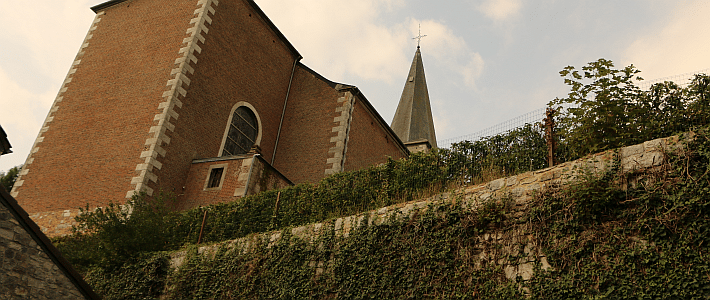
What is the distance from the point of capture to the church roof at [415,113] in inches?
1314

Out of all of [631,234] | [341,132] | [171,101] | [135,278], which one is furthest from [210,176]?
[631,234]

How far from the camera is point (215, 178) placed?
15.7 m

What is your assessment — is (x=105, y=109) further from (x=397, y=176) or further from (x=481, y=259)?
(x=481, y=259)

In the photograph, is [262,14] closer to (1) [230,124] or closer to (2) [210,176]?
(1) [230,124]

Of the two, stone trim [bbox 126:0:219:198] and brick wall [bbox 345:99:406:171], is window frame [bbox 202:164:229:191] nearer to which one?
stone trim [bbox 126:0:219:198]

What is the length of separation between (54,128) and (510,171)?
15350 mm

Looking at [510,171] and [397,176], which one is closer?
[510,171]

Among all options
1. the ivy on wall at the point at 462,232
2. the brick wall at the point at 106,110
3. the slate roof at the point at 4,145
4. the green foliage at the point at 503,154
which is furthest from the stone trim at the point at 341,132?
the slate roof at the point at 4,145

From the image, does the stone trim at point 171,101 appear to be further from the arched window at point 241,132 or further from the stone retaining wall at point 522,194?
the stone retaining wall at point 522,194

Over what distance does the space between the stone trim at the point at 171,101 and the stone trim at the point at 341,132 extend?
17.8 feet

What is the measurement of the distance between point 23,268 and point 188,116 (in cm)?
868

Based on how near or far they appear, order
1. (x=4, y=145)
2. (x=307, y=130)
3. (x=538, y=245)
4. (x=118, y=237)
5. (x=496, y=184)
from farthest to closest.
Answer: (x=307, y=130), (x=4, y=145), (x=118, y=237), (x=496, y=184), (x=538, y=245)

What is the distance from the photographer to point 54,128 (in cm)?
1761

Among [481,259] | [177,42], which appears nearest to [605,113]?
[481,259]
